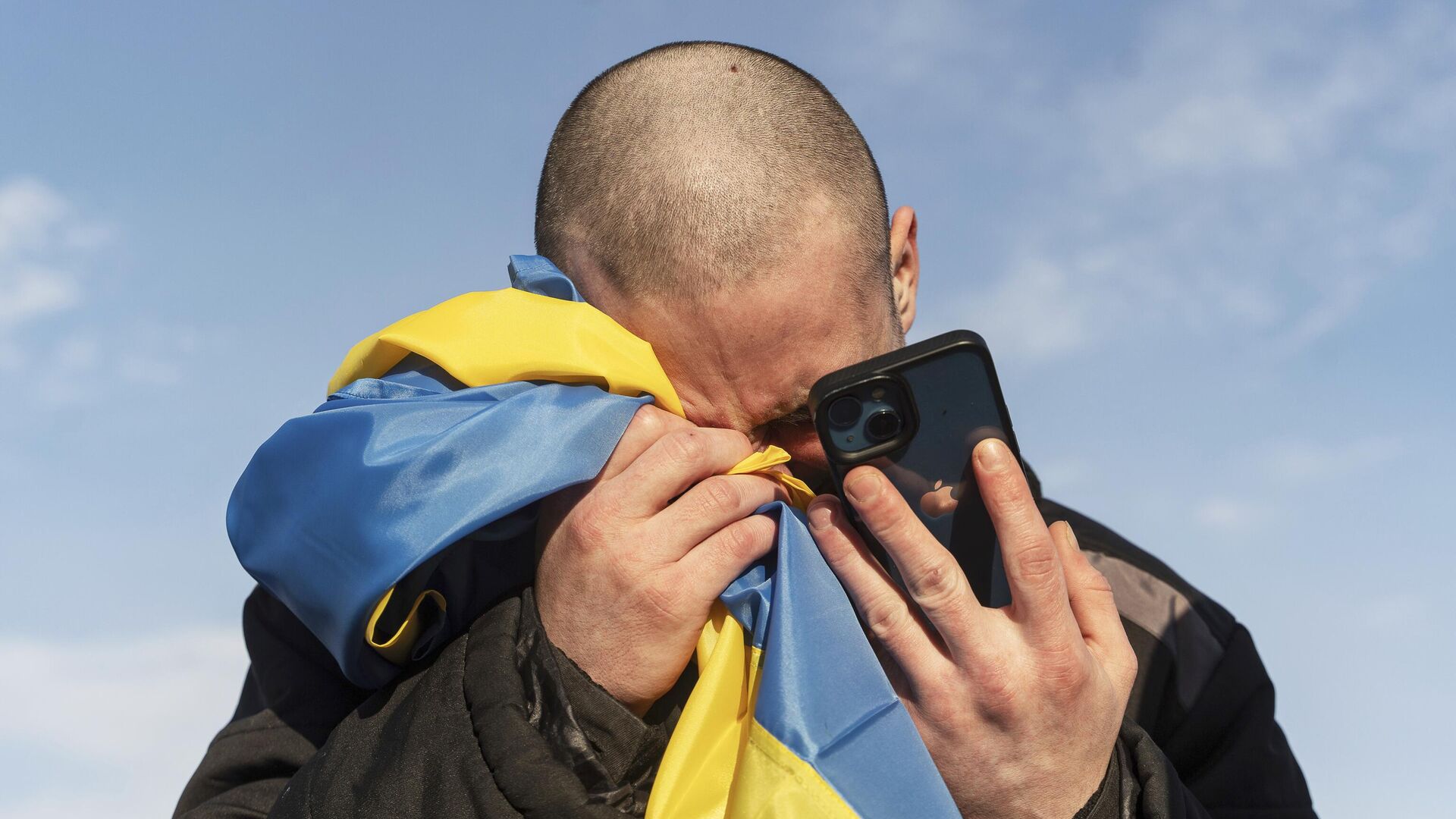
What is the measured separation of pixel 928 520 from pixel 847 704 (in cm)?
33

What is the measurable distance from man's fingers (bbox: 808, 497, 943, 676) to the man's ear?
2.77 feet

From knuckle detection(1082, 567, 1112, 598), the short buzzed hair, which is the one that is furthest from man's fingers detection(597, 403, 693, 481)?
knuckle detection(1082, 567, 1112, 598)

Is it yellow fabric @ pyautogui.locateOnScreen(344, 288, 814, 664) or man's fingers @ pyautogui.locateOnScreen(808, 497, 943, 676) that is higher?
yellow fabric @ pyautogui.locateOnScreen(344, 288, 814, 664)

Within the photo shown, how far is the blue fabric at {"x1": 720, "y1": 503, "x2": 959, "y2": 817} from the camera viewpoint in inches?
56.2

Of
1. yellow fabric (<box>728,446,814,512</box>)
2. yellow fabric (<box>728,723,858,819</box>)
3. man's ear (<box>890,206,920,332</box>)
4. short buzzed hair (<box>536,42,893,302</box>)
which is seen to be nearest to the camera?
yellow fabric (<box>728,723,858,819</box>)

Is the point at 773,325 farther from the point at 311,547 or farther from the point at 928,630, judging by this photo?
the point at 311,547

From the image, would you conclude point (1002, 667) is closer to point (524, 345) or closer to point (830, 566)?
point (830, 566)

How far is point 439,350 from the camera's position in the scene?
5.62ft

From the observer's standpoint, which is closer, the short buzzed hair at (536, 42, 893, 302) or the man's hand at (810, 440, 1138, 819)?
the man's hand at (810, 440, 1138, 819)

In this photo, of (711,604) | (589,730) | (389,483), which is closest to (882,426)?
(711,604)

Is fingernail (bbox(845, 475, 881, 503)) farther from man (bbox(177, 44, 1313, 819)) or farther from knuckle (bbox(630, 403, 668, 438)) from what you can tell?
knuckle (bbox(630, 403, 668, 438))

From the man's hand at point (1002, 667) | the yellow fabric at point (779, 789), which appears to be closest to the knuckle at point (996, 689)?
the man's hand at point (1002, 667)

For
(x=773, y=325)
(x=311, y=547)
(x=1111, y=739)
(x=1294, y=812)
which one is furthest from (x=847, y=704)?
(x=1294, y=812)

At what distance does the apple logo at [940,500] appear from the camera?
1.62m
